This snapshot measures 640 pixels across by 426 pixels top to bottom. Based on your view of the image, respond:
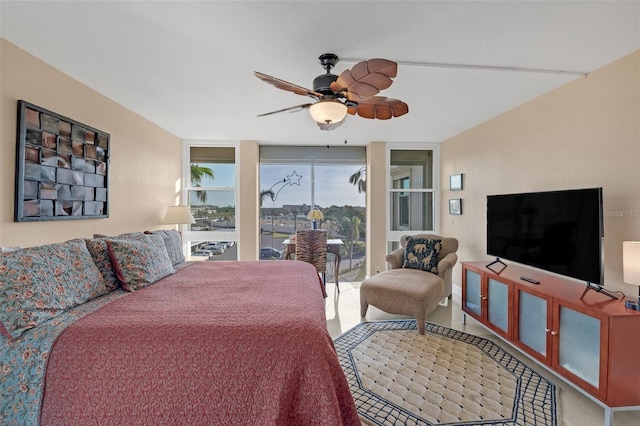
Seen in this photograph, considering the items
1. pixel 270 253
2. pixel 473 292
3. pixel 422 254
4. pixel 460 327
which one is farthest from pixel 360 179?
pixel 460 327

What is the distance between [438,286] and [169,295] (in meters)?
2.76

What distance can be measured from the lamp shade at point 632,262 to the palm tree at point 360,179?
3.65 meters

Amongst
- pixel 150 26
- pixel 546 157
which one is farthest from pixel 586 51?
pixel 150 26

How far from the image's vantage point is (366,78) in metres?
1.72

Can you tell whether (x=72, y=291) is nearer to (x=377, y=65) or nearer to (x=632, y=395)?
(x=377, y=65)

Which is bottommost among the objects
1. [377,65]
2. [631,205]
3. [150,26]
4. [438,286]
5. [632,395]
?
[632,395]

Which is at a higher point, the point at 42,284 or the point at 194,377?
A: the point at 42,284

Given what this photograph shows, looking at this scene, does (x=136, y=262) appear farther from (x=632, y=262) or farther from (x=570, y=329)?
(x=632, y=262)

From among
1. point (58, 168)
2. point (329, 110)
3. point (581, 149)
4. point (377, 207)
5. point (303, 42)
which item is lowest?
point (377, 207)

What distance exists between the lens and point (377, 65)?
1.60 metres

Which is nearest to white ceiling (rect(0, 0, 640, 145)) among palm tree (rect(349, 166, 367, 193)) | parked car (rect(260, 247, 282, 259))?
palm tree (rect(349, 166, 367, 193))

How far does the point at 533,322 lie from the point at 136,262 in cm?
305

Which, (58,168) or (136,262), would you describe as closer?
(136,262)

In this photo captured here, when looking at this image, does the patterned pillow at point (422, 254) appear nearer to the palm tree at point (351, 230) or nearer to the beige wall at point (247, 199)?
the palm tree at point (351, 230)
